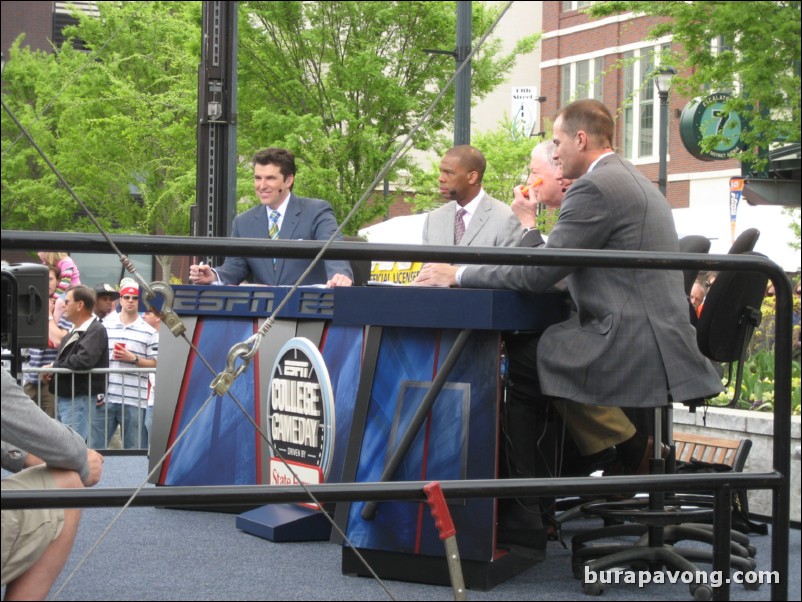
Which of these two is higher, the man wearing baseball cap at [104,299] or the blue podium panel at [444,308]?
the blue podium panel at [444,308]

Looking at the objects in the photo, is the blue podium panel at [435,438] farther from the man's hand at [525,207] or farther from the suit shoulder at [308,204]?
the suit shoulder at [308,204]

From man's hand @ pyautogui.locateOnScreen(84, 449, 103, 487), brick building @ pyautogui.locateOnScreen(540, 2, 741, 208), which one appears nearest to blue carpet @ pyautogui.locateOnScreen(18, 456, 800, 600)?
man's hand @ pyautogui.locateOnScreen(84, 449, 103, 487)

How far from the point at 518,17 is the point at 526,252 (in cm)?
3851

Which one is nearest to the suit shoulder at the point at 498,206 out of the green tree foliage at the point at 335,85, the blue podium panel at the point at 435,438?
the blue podium panel at the point at 435,438

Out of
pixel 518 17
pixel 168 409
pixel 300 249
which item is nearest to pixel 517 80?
pixel 518 17

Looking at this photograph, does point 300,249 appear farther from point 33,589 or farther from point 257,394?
point 257,394

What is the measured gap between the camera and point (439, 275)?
419cm

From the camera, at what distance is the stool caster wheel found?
12.6ft

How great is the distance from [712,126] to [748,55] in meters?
6.40

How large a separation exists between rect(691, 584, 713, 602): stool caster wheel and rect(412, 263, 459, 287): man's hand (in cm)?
138

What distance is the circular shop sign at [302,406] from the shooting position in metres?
4.62

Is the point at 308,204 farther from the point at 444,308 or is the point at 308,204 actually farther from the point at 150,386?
the point at 150,386

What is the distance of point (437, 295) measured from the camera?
398cm

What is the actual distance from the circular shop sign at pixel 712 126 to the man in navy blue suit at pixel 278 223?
19.3 feet
